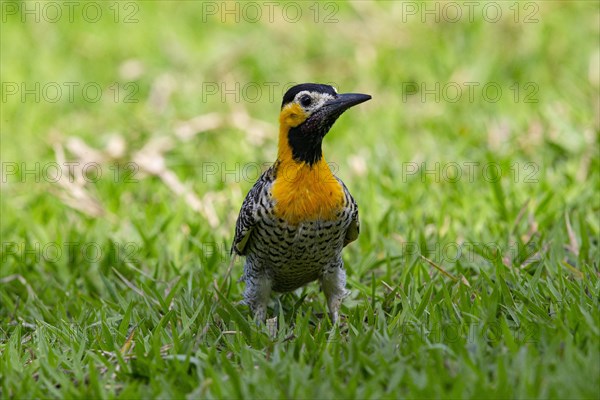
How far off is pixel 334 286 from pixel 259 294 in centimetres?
39

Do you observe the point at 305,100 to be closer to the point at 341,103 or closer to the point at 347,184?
the point at 341,103

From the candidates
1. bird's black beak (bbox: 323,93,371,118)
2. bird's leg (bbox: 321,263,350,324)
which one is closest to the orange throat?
bird's black beak (bbox: 323,93,371,118)

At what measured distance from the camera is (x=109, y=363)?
387cm

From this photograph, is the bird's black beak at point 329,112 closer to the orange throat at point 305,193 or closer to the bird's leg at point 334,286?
the orange throat at point 305,193

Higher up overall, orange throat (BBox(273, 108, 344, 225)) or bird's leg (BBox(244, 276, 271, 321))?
orange throat (BBox(273, 108, 344, 225))

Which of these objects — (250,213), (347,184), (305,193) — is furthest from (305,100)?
(347,184)

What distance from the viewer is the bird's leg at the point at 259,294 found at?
4707 millimetres

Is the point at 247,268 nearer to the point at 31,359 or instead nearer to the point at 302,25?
the point at 31,359

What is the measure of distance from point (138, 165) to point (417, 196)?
7.28ft

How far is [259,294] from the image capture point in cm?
471

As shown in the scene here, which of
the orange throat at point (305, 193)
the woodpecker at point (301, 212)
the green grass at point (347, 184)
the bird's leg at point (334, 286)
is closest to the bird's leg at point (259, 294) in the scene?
the woodpecker at point (301, 212)

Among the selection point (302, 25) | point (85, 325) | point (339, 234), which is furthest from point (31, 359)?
point (302, 25)

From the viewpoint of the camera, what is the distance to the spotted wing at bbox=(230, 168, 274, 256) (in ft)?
14.9

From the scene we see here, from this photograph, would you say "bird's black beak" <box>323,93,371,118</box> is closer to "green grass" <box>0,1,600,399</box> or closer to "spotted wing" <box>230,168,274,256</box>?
"spotted wing" <box>230,168,274,256</box>
